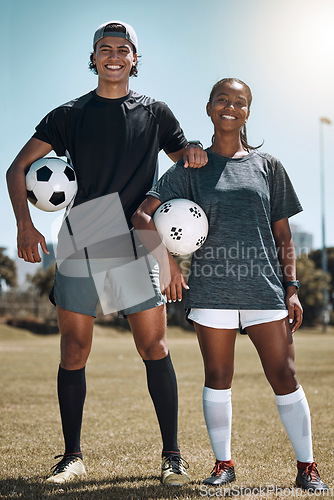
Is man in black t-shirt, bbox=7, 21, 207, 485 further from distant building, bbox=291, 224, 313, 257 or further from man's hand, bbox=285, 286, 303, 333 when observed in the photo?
distant building, bbox=291, 224, 313, 257

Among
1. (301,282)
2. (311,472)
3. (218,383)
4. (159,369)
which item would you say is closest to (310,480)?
(311,472)

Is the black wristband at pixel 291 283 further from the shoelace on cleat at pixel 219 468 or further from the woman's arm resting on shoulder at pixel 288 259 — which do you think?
the shoelace on cleat at pixel 219 468

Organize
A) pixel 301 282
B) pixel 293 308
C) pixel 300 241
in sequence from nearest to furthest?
pixel 293 308 < pixel 301 282 < pixel 300 241

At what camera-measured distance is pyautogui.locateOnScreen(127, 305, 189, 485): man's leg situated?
327 cm

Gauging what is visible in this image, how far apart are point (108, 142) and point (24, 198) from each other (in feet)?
2.09

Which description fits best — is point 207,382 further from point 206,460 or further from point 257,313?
point 206,460

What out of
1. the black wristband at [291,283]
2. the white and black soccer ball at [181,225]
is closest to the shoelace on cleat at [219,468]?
the black wristband at [291,283]

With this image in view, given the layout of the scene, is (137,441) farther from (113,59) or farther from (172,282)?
(113,59)

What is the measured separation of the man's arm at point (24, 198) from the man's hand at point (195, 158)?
948mm

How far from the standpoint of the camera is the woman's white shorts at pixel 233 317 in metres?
3.02

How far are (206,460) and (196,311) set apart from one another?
137cm

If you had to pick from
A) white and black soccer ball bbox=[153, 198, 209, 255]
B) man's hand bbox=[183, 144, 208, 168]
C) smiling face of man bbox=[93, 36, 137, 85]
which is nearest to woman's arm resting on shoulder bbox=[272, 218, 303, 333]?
white and black soccer ball bbox=[153, 198, 209, 255]

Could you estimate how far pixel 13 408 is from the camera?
650 cm

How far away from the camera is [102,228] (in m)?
3.32
